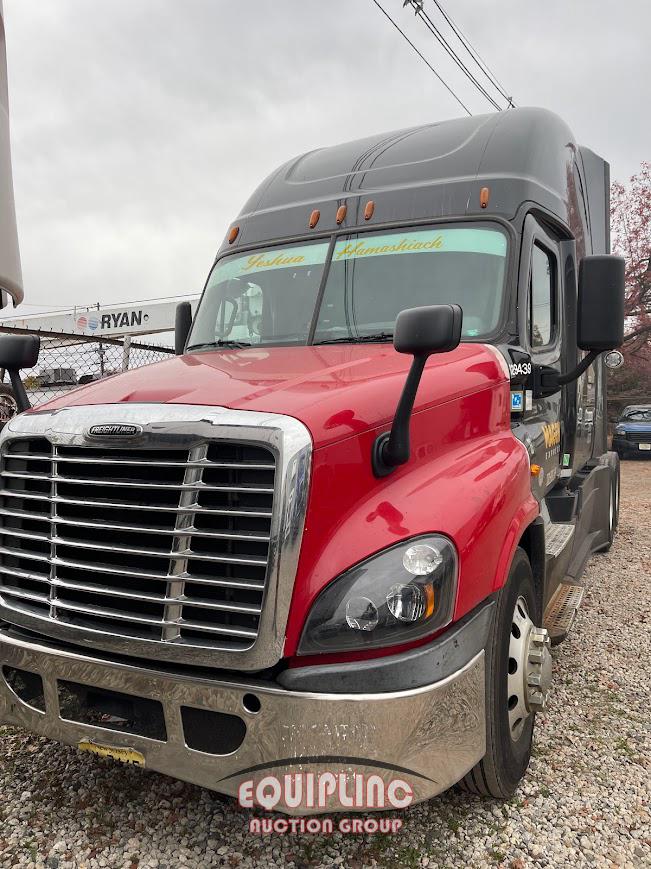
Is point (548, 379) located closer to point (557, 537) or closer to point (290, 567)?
point (557, 537)

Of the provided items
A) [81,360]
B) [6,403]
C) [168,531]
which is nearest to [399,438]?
[168,531]

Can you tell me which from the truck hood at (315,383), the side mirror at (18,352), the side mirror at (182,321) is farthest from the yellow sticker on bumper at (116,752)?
the side mirror at (182,321)

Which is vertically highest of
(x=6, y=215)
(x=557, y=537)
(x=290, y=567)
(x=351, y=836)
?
(x=6, y=215)

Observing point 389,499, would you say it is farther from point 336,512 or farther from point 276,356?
point 276,356

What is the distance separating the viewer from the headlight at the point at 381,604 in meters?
2.12

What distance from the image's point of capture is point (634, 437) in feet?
64.2

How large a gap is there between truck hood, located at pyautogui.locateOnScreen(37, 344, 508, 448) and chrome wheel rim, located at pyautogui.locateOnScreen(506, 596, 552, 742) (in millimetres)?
1008

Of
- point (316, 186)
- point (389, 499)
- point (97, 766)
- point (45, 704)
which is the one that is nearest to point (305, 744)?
point (389, 499)

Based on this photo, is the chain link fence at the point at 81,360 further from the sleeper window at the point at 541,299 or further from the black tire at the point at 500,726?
the black tire at the point at 500,726

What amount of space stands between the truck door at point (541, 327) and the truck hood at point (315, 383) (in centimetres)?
56

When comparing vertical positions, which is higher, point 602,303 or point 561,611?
point 602,303

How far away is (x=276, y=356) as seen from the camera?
3.28 metres

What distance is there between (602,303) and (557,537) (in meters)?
1.43

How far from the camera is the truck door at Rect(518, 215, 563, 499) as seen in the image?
365 cm
